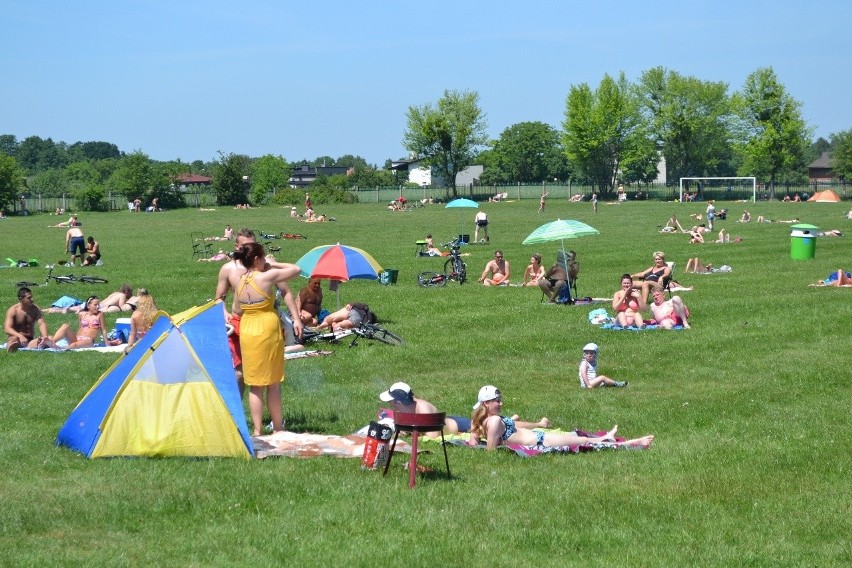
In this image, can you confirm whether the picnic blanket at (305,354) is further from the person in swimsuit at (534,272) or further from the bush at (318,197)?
the bush at (318,197)

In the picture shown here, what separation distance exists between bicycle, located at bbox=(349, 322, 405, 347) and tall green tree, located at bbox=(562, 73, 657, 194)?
85134mm

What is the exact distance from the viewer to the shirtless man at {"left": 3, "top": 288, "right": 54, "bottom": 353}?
701 inches

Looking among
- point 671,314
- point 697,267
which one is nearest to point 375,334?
point 671,314

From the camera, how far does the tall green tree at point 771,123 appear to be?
94.9m

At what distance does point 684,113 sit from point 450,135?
23.1 meters

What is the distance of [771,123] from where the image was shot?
95.8 metres

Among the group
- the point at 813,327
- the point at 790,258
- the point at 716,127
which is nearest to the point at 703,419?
the point at 813,327

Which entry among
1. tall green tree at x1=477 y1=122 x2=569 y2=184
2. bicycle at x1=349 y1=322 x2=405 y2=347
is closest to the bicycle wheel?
bicycle at x1=349 y1=322 x2=405 y2=347

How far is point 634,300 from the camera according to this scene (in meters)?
20.7

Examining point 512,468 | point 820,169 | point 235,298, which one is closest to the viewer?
point 512,468

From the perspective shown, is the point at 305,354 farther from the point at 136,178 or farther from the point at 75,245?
the point at 136,178

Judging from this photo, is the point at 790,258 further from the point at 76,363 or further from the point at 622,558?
the point at 622,558

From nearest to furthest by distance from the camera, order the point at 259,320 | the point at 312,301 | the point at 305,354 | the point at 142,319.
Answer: the point at 259,320, the point at 305,354, the point at 142,319, the point at 312,301

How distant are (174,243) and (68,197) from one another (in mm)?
47851
